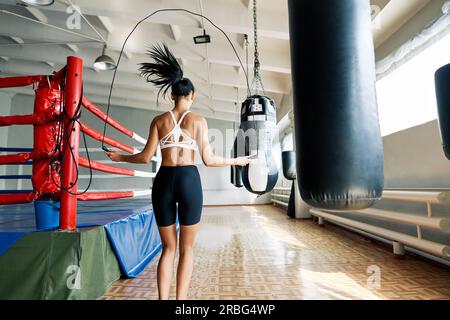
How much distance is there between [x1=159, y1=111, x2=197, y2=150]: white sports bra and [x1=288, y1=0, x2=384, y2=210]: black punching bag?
0.58 meters

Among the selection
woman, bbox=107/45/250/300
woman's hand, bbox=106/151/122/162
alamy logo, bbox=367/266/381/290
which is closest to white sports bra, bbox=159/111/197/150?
woman, bbox=107/45/250/300

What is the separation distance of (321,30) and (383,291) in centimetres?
173

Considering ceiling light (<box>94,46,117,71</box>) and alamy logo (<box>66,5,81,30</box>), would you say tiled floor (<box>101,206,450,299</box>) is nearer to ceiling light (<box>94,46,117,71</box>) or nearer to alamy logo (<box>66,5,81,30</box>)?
ceiling light (<box>94,46,117,71</box>)

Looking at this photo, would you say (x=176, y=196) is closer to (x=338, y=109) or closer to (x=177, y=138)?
(x=177, y=138)

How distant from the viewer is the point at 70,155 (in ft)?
4.84

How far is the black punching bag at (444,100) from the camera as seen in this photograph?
0.78 meters

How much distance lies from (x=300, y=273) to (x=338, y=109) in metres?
1.66

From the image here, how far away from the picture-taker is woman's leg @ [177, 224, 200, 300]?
1.34m

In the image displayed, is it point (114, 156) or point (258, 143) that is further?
point (258, 143)

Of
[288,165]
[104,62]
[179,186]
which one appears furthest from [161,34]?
[179,186]

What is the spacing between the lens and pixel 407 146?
2779 millimetres
